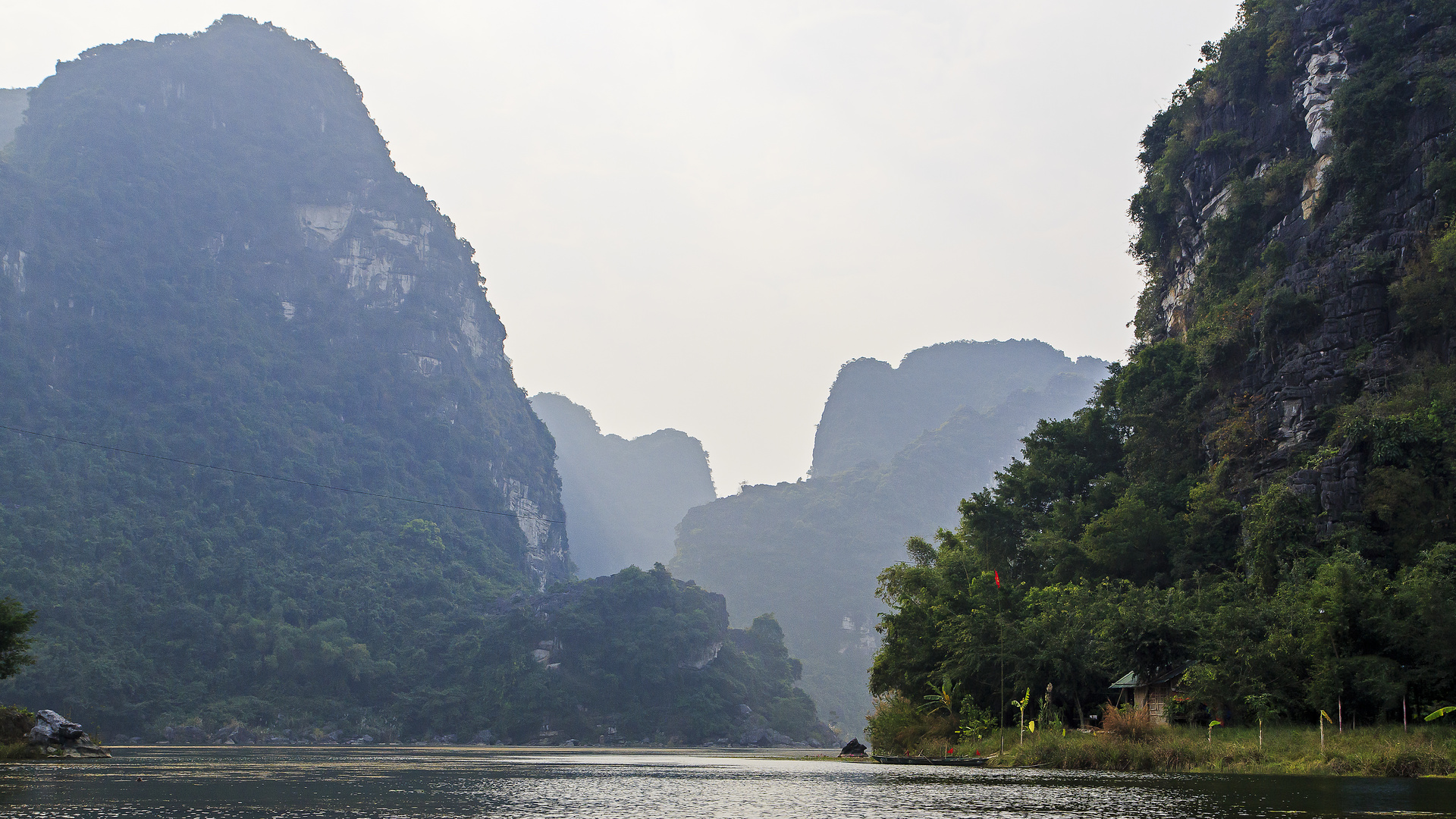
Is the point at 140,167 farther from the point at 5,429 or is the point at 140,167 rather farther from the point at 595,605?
the point at 595,605

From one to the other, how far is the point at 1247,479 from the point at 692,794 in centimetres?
3087

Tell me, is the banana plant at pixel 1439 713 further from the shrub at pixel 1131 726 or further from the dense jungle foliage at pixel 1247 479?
the shrub at pixel 1131 726

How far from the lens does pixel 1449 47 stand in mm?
47062

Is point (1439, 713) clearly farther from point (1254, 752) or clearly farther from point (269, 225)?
Answer: point (269, 225)

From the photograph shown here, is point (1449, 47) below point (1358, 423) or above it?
above

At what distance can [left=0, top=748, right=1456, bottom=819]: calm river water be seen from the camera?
1888 cm

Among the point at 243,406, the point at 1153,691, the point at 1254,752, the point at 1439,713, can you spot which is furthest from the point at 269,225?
the point at 1439,713

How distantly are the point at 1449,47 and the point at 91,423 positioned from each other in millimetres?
132211

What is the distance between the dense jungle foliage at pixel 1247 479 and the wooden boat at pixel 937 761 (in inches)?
66.1

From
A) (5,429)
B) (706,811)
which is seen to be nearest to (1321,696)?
(706,811)

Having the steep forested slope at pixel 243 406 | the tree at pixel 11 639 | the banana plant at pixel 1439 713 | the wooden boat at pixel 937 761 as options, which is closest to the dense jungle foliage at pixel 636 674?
the steep forested slope at pixel 243 406

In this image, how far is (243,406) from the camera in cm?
14362

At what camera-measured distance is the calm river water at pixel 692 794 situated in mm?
18875

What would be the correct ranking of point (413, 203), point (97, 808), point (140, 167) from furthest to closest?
1. point (413, 203)
2. point (140, 167)
3. point (97, 808)
